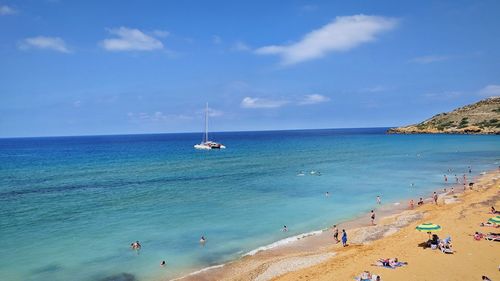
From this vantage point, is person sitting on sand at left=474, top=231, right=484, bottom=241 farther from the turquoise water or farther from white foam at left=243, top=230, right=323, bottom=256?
the turquoise water

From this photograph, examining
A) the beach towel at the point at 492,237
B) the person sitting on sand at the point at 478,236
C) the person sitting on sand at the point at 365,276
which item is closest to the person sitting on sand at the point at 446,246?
the person sitting on sand at the point at 478,236

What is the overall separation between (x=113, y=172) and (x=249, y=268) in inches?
2322

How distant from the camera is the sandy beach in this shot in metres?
21.1

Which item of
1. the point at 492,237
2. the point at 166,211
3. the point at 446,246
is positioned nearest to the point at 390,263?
the point at 446,246

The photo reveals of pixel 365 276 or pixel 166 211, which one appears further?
pixel 166 211

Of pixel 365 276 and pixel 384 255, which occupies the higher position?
pixel 365 276

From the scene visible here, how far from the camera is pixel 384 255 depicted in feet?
78.7

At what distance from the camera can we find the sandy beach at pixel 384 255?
2112 centimetres

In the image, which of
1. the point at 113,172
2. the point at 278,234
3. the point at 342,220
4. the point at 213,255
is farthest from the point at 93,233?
the point at 113,172

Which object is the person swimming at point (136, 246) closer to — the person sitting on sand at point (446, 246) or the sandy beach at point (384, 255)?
the sandy beach at point (384, 255)

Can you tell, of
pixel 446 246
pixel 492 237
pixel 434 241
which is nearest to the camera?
pixel 446 246

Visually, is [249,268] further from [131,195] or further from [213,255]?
[131,195]

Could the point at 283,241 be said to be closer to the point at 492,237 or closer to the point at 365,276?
the point at 365,276

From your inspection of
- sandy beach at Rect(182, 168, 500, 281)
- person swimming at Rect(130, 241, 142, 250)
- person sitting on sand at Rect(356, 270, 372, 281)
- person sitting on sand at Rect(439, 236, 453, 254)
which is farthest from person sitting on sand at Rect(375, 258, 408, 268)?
person swimming at Rect(130, 241, 142, 250)
